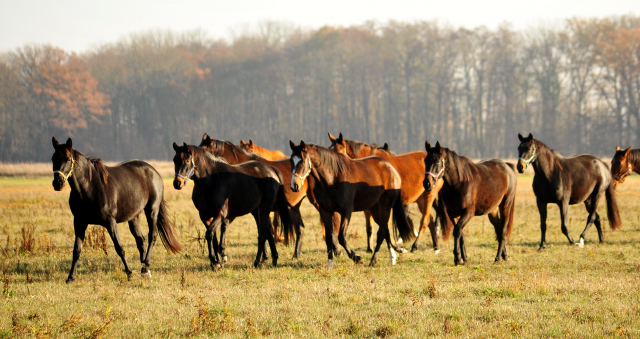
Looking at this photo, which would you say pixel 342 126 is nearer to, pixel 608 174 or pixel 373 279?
pixel 608 174

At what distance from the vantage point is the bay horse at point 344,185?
838 cm

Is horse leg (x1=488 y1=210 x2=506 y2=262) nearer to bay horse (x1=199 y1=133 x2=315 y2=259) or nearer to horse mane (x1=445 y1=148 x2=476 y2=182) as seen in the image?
horse mane (x1=445 y1=148 x2=476 y2=182)

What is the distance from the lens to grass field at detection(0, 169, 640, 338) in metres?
5.47

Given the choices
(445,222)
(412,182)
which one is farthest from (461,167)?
(412,182)

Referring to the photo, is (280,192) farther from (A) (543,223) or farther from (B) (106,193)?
(A) (543,223)

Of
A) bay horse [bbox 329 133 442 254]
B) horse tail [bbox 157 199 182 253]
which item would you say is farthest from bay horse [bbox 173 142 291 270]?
bay horse [bbox 329 133 442 254]

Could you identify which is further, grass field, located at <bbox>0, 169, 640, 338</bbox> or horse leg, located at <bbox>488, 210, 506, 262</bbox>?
horse leg, located at <bbox>488, 210, 506, 262</bbox>

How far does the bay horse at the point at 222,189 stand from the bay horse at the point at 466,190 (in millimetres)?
2661

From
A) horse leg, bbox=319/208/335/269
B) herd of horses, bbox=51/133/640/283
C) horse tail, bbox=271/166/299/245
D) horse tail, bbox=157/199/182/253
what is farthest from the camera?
horse tail, bbox=271/166/299/245

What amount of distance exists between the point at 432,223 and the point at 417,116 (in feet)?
154

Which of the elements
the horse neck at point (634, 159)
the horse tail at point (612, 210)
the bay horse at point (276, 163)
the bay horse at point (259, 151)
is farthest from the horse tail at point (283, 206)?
the horse neck at point (634, 159)

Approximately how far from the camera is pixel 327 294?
272 inches

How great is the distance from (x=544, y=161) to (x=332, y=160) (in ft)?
14.9

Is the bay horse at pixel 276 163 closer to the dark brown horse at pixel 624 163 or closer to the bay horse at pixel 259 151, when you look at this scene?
the bay horse at pixel 259 151
